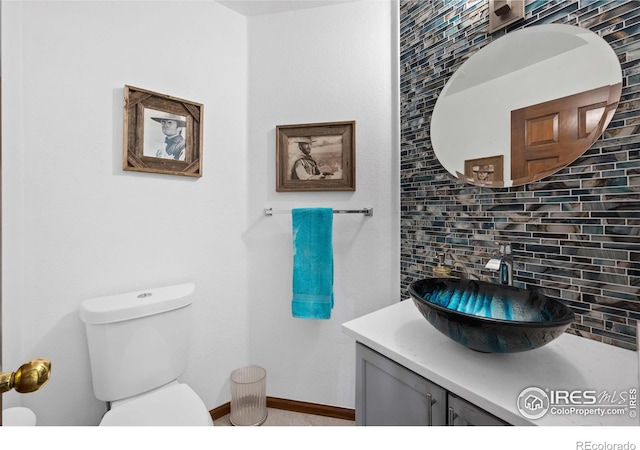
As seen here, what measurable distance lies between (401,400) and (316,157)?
1155 millimetres

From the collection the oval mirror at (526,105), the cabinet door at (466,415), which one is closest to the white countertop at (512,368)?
the cabinet door at (466,415)

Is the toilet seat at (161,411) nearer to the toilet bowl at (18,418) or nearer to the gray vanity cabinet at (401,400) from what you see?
the toilet bowl at (18,418)

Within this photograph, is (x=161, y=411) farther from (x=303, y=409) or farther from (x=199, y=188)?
(x=199, y=188)

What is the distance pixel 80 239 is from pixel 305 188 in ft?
3.35

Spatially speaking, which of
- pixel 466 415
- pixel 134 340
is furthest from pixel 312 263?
pixel 466 415

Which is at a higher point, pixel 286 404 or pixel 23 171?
pixel 23 171

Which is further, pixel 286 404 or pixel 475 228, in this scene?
pixel 286 404

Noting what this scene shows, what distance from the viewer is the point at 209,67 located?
59.3 inches

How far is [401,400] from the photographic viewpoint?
0.78 m

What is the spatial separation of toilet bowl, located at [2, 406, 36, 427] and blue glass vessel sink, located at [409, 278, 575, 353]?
1336mm
